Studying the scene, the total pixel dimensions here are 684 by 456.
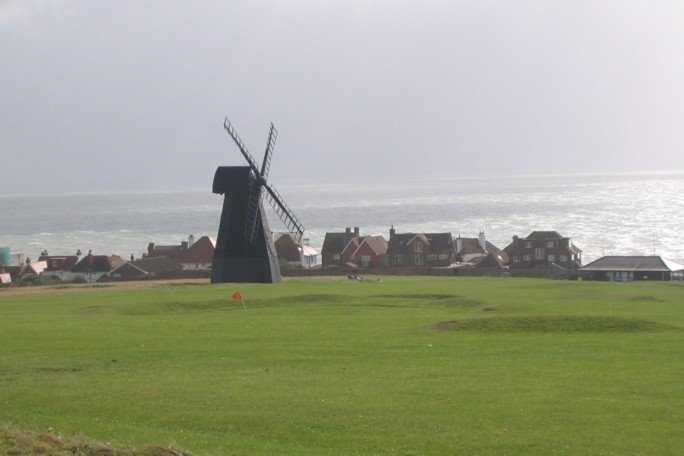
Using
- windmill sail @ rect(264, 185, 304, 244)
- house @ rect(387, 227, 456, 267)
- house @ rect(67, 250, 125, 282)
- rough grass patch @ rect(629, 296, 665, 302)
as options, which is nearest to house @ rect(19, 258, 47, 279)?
house @ rect(67, 250, 125, 282)

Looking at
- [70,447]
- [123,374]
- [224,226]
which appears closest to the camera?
[70,447]

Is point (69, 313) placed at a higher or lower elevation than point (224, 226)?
lower

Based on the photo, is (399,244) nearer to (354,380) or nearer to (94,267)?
(94,267)

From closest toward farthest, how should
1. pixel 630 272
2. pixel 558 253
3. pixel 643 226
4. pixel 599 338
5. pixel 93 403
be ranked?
pixel 93 403 < pixel 599 338 < pixel 630 272 < pixel 558 253 < pixel 643 226

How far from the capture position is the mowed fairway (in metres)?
20.1

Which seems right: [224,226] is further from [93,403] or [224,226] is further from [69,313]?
[93,403]

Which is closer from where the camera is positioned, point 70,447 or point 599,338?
point 70,447

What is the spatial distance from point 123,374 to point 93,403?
4177mm

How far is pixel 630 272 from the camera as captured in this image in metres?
93.5

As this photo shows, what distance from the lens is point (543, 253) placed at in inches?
4498

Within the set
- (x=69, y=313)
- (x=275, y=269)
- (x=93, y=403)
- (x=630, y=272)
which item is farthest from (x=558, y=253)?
(x=93, y=403)

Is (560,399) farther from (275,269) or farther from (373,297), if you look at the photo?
(275,269)

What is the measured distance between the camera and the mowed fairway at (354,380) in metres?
20.1

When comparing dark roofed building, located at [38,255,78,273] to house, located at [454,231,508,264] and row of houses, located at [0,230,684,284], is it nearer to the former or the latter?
row of houses, located at [0,230,684,284]
